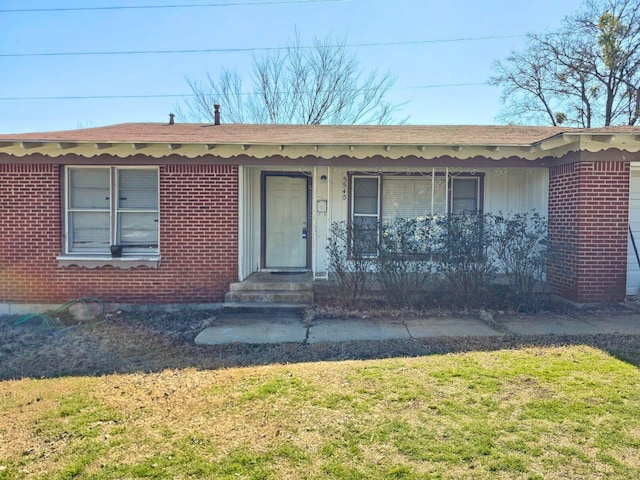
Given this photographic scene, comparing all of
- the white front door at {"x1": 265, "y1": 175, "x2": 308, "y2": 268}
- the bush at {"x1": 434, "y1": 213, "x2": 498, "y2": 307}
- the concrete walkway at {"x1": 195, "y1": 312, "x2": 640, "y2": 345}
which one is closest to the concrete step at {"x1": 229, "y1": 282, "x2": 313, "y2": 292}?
the concrete walkway at {"x1": 195, "y1": 312, "x2": 640, "y2": 345}

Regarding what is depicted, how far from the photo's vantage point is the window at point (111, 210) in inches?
296

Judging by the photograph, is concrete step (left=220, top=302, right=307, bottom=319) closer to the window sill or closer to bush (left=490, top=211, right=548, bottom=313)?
the window sill

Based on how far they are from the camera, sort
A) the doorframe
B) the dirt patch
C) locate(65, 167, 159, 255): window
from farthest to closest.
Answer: the doorframe → locate(65, 167, 159, 255): window → the dirt patch

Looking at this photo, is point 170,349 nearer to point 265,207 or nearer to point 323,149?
point 323,149

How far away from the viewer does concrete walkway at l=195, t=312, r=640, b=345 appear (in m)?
5.66

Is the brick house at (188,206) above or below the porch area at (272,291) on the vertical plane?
above

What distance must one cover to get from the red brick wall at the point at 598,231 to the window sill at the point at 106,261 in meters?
6.93

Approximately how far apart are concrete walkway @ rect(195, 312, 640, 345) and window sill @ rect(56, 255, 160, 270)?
1.69 meters

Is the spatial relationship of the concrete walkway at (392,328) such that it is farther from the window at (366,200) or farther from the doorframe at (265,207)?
the window at (366,200)

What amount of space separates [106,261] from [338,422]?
565cm

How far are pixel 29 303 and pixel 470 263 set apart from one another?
7446mm

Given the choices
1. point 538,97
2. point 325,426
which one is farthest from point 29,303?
point 538,97

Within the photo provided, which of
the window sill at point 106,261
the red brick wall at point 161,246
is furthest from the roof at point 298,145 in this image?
the window sill at point 106,261

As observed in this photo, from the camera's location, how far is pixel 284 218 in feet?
29.6
